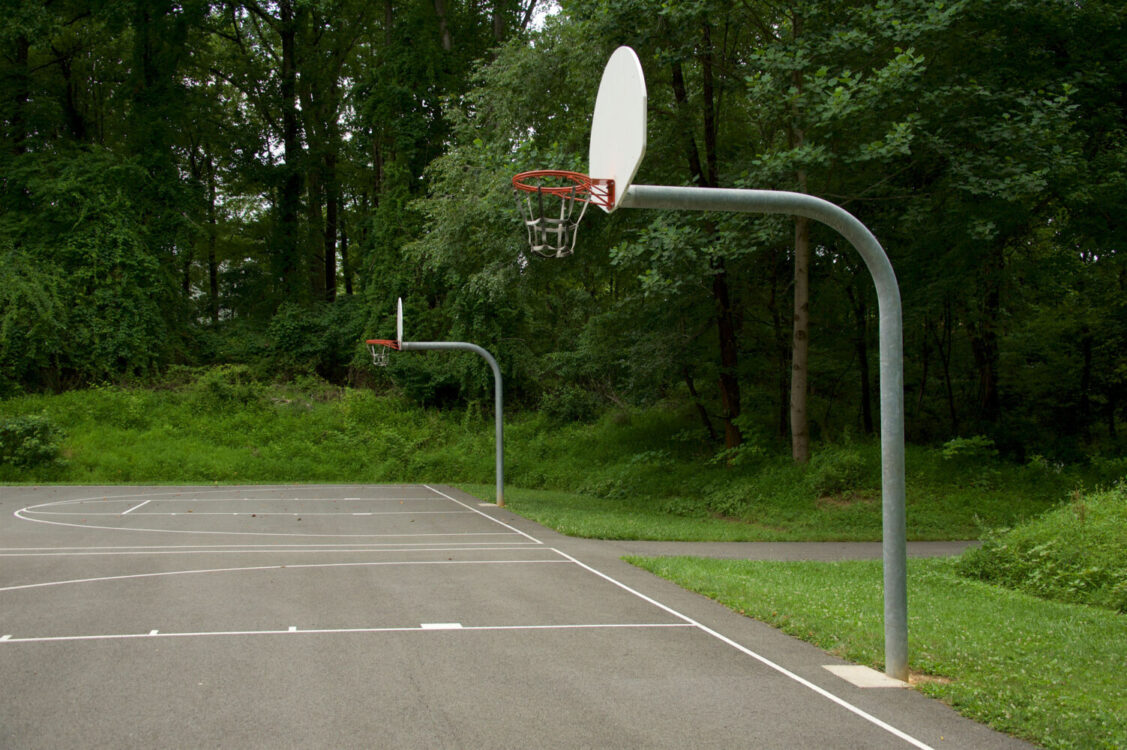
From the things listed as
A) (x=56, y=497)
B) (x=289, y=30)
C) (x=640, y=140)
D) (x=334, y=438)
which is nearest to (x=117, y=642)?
(x=640, y=140)

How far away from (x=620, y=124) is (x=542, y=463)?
22868mm

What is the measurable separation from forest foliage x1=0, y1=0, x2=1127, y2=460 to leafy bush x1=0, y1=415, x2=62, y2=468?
340 cm

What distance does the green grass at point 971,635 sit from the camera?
17.6ft

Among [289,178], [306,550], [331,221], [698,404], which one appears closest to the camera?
[306,550]

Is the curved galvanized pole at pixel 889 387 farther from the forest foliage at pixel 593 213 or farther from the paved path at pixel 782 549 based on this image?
the forest foliage at pixel 593 213

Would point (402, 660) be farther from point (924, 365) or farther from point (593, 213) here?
point (924, 365)

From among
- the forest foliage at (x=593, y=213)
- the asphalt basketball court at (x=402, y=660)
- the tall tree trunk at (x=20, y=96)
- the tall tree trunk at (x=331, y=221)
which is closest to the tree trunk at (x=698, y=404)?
the forest foliage at (x=593, y=213)

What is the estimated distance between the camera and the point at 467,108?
33469mm

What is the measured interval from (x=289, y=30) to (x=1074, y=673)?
39.1 m

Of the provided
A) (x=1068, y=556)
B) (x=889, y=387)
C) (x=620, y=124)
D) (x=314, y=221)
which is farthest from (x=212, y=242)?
(x=889, y=387)

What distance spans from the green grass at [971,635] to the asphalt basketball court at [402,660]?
12.1 inches

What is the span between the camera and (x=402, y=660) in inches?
268

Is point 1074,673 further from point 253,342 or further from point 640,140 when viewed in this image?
point 253,342

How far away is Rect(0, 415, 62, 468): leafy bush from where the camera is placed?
25250mm
